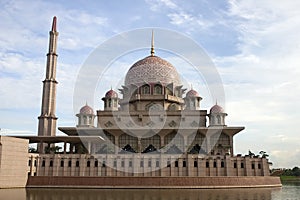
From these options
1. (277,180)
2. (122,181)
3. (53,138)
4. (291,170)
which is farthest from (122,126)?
(291,170)

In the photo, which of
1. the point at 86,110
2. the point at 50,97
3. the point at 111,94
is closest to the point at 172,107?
the point at 111,94

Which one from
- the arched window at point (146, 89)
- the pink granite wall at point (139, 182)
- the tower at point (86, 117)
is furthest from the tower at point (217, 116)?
the tower at point (86, 117)

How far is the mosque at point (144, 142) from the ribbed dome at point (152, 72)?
0.14 metres

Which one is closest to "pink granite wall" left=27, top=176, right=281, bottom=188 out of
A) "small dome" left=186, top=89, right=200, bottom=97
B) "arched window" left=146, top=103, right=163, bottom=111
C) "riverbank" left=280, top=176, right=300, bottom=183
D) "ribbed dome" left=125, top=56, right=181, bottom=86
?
"arched window" left=146, top=103, right=163, bottom=111

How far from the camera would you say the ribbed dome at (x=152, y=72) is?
4619 cm

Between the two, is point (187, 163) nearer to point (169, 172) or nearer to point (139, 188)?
point (169, 172)

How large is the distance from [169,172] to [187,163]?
2072 millimetres

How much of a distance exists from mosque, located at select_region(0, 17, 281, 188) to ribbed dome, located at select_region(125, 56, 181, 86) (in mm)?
136

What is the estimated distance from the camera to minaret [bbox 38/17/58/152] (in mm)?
42719

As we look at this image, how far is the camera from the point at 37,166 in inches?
1355

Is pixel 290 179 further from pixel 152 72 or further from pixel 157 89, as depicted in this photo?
pixel 152 72

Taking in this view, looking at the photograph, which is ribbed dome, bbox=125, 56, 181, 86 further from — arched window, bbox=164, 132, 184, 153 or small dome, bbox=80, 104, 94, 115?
arched window, bbox=164, 132, 184, 153

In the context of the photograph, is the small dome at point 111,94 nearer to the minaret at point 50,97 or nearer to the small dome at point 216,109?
the minaret at point 50,97

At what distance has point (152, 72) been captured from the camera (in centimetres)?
4659
